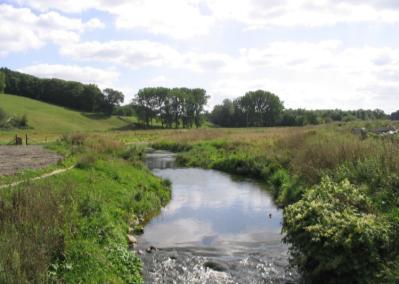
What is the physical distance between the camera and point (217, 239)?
631 inches

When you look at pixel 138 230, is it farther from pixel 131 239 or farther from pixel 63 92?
pixel 63 92

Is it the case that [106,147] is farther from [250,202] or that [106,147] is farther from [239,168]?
[250,202]

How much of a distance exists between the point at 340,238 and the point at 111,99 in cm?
14154

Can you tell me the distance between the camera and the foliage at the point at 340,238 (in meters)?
8.90

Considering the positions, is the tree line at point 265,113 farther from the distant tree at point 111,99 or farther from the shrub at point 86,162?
the shrub at point 86,162

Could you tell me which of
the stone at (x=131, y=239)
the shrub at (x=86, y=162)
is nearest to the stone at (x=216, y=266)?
the stone at (x=131, y=239)

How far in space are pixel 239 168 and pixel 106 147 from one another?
1270 centimetres

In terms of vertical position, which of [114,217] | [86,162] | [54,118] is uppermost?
[54,118]

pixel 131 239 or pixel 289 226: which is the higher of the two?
pixel 289 226

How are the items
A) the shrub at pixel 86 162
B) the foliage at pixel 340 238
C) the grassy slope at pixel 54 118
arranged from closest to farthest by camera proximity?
the foliage at pixel 340 238
the shrub at pixel 86 162
the grassy slope at pixel 54 118

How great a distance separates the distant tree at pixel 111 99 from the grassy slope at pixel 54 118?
818cm

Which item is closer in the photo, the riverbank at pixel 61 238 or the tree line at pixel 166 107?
the riverbank at pixel 61 238

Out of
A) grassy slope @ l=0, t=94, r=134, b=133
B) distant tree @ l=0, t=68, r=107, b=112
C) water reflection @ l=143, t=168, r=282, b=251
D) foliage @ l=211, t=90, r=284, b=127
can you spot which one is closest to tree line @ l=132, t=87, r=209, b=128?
grassy slope @ l=0, t=94, r=134, b=133

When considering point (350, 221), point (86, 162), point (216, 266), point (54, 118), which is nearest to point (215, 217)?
point (216, 266)
